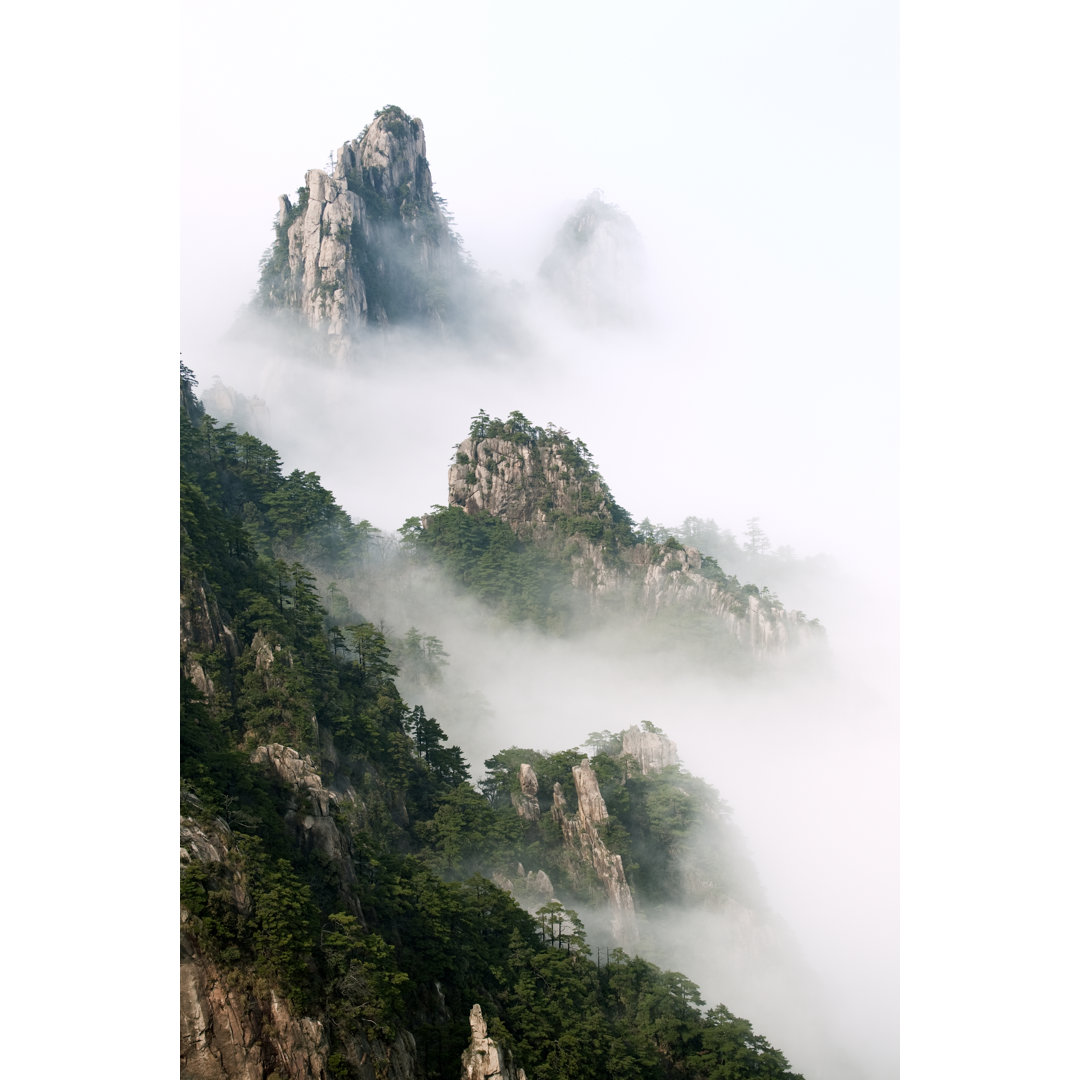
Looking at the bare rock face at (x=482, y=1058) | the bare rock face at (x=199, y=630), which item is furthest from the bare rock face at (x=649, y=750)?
the bare rock face at (x=482, y=1058)

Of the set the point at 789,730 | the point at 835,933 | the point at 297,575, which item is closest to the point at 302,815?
the point at 297,575

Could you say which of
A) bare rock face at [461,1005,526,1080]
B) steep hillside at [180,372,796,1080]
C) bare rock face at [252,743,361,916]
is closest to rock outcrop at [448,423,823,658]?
steep hillside at [180,372,796,1080]

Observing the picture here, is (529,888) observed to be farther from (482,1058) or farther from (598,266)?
(598,266)

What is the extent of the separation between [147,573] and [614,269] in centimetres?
6025

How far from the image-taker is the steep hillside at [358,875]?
45.3 ft

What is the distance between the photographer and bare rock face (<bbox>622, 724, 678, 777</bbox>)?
3825 cm

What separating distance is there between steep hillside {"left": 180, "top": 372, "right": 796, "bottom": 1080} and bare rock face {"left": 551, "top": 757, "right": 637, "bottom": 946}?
0.07m

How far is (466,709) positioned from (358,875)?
2220cm

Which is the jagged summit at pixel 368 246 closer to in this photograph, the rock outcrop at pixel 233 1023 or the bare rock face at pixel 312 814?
the bare rock face at pixel 312 814

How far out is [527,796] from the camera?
Result: 33250 mm

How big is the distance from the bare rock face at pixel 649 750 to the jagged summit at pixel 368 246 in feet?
94.1

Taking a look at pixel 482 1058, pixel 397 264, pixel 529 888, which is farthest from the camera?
pixel 397 264

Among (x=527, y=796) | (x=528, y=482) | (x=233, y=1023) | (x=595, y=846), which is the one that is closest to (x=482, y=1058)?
(x=233, y=1023)

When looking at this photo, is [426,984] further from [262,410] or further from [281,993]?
[262,410]
